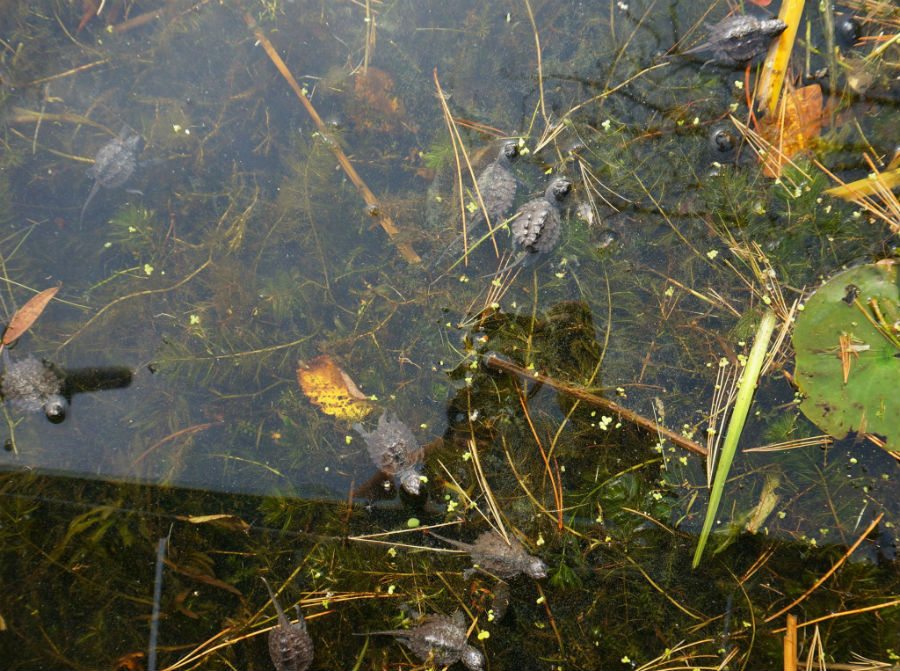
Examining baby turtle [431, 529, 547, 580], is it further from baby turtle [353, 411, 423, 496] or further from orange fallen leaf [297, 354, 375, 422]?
orange fallen leaf [297, 354, 375, 422]

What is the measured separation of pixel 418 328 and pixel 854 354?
2.19 m

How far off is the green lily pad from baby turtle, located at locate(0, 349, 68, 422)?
3846 millimetres

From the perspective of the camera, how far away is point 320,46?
332 cm

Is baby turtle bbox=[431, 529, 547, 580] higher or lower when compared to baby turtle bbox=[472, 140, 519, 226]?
lower

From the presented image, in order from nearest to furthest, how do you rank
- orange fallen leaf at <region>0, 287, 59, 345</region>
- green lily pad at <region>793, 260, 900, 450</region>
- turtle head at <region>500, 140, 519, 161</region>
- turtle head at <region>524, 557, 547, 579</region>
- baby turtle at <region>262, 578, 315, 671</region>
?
green lily pad at <region>793, 260, 900, 450</region>, baby turtle at <region>262, 578, 315, 671</region>, turtle head at <region>524, 557, 547, 579</region>, orange fallen leaf at <region>0, 287, 59, 345</region>, turtle head at <region>500, 140, 519, 161</region>

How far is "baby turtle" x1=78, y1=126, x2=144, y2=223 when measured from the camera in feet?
10.3

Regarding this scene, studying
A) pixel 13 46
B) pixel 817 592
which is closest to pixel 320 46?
pixel 13 46

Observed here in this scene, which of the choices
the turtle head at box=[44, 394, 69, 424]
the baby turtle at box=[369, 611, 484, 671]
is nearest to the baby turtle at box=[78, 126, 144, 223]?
the turtle head at box=[44, 394, 69, 424]

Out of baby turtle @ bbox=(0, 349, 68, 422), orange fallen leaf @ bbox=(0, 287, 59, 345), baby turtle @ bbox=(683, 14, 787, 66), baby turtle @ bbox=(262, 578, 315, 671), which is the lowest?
baby turtle @ bbox=(262, 578, 315, 671)

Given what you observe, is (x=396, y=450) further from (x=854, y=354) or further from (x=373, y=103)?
(x=854, y=354)

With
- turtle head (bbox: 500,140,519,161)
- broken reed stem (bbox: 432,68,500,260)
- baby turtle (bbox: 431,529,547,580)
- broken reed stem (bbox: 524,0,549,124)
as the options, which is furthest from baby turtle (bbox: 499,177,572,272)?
baby turtle (bbox: 431,529,547,580)

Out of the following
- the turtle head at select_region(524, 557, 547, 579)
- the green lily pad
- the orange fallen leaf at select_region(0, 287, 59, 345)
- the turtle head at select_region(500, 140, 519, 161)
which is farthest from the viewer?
the turtle head at select_region(500, 140, 519, 161)

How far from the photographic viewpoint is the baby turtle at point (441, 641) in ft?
9.44

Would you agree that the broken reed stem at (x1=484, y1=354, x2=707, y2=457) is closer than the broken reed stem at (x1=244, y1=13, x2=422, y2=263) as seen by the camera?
Yes
